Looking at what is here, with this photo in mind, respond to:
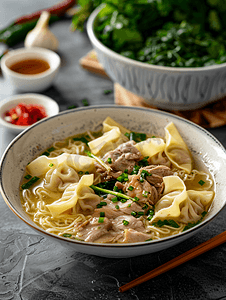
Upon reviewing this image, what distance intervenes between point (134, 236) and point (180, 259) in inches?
18.9

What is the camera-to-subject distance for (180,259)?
307cm

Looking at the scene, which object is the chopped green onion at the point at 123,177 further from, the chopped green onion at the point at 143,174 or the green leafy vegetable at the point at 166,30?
the green leafy vegetable at the point at 166,30

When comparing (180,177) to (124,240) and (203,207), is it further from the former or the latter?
(124,240)

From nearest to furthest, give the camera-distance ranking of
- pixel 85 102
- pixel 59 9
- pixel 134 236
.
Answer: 1. pixel 134 236
2. pixel 85 102
3. pixel 59 9

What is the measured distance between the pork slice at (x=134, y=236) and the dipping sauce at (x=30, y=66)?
3.79 meters

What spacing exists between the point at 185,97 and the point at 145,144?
1.21 metres

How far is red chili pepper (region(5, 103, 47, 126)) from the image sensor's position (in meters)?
4.86

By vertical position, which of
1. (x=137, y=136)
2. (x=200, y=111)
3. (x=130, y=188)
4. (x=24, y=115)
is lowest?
(x=200, y=111)

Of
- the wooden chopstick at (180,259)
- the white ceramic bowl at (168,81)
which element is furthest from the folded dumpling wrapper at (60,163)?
the white ceramic bowl at (168,81)

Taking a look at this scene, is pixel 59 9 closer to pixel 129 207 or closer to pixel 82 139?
pixel 82 139

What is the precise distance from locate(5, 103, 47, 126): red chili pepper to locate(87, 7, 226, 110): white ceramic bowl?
124 centimetres

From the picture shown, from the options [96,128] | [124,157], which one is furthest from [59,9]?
[124,157]

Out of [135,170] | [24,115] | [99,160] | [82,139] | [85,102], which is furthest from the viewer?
[85,102]

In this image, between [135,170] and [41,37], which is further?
[41,37]
